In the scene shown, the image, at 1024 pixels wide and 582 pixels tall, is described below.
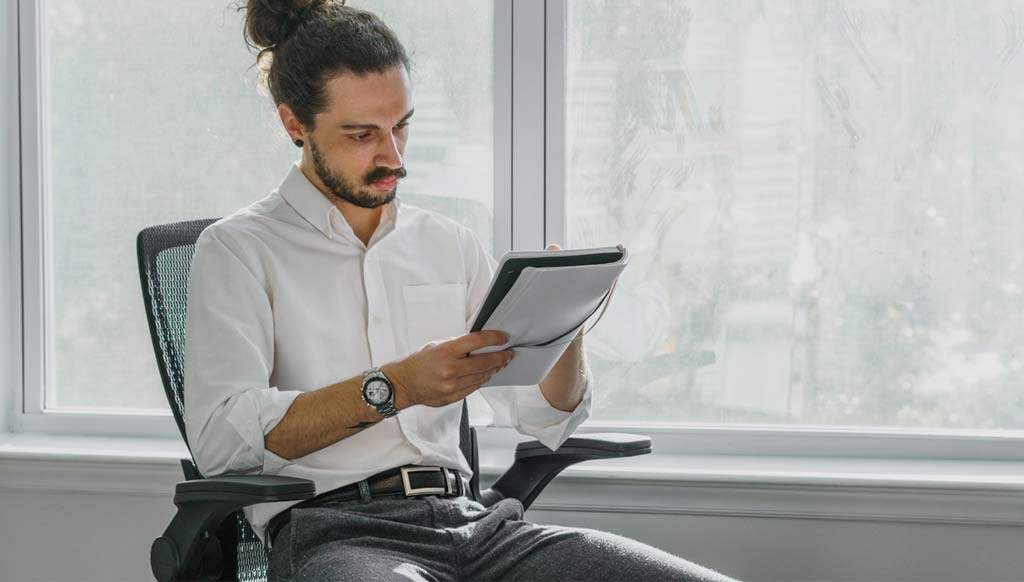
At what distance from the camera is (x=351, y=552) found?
1.43m

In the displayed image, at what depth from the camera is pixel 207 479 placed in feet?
4.69

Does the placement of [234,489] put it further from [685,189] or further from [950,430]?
[950,430]

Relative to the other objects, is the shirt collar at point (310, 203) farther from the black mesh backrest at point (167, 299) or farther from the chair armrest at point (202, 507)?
the chair armrest at point (202, 507)

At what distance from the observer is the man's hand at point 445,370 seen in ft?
4.63

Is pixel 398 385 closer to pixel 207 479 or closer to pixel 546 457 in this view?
pixel 207 479

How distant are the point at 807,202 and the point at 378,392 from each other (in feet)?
3.63

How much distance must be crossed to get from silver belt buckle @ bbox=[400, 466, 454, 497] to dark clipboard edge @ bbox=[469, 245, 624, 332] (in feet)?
1.16

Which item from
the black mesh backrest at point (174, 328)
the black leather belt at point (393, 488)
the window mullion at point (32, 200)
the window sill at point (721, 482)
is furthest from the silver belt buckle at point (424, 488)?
the window mullion at point (32, 200)

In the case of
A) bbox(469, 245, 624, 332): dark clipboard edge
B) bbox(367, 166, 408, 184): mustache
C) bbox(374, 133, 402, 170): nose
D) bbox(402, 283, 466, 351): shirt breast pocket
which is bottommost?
bbox(402, 283, 466, 351): shirt breast pocket

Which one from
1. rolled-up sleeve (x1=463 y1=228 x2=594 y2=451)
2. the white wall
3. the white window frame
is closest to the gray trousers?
rolled-up sleeve (x1=463 y1=228 x2=594 y2=451)

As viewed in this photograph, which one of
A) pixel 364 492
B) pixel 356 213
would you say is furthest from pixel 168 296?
pixel 364 492

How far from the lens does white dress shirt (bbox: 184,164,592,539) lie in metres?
1.52

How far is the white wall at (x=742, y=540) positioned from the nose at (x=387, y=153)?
831 mm

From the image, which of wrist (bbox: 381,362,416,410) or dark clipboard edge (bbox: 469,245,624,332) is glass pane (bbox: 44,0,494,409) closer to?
wrist (bbox: 381,362,416,410)
